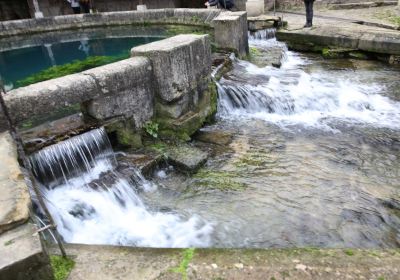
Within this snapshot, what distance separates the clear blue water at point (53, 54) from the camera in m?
9.39

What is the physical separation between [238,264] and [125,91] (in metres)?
3.10

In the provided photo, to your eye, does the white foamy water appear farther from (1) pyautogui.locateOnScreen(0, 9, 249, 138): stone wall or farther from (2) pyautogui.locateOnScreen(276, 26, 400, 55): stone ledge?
(2) pyautogui.locateOnScreen(276, 26, 400, 55): stone ledge

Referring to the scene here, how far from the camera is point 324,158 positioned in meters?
5.23

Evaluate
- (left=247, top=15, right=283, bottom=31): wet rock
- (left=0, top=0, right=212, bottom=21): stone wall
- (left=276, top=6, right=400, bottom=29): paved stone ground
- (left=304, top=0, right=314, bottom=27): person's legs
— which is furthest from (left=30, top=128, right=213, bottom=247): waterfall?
(left=0, top=0, right=212, bottom=21): stone wall

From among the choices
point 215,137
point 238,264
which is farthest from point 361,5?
point 238,264

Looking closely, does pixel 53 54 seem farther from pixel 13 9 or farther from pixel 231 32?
pixel 13 9

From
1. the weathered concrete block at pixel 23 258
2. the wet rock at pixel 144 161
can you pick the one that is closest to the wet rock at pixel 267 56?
the wet rock at pixel 144 161

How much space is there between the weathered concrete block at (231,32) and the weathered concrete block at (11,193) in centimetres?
595

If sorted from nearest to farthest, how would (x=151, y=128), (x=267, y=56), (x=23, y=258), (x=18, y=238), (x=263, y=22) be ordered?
(x=23, y=258) < (x=18, y=238) < (x=151, y=128) < (x=267, y=56) < (x=263, y=22)

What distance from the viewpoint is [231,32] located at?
324 inches

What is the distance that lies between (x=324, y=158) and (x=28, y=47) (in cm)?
1103

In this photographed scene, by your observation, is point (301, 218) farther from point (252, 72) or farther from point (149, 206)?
point (252, 72)

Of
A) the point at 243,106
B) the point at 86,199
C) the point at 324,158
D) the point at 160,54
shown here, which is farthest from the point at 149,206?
the point at 243,106

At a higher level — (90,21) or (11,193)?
(90,21)
